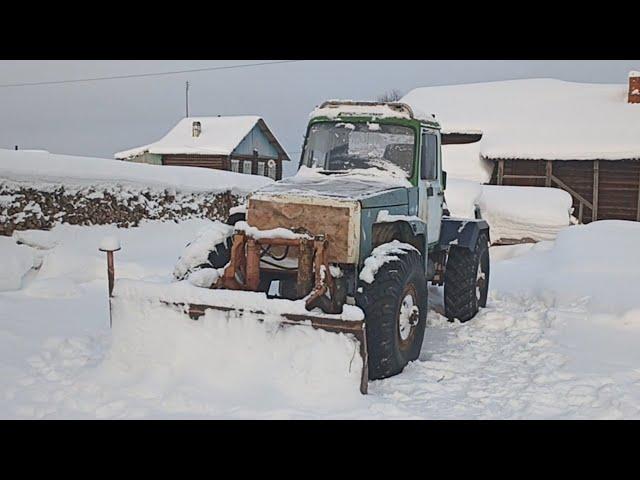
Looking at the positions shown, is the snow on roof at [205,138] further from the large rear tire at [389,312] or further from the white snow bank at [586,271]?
the large rear tire at [389,312]

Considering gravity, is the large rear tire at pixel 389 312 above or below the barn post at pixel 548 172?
below

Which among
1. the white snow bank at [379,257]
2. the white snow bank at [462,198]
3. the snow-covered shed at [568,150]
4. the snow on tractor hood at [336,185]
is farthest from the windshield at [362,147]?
the snow-covered shed at [568,150]

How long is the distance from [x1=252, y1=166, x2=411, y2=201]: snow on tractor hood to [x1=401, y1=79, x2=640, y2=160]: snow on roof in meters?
14.5

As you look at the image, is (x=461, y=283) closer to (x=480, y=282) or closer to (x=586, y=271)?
(x=480, y=282)

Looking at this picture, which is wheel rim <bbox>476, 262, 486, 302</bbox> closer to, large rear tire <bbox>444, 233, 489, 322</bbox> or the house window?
large rear tire <bbox>444, 233, 489, 322</bbox>

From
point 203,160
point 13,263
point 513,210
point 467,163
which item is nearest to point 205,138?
point 203,160

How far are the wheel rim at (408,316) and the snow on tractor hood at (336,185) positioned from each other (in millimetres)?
943

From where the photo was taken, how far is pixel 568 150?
19.3 meters

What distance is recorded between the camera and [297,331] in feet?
15.4

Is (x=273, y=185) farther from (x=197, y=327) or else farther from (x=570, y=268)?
(x=570, y=268)

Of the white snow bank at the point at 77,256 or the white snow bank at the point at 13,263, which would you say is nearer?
the white snow bank at the point at 13,263

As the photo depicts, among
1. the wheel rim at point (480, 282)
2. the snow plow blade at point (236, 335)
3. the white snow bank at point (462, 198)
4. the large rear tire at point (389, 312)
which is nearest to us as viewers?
the snow plow blade at point (236, 335)

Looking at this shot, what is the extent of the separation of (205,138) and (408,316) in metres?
27.8

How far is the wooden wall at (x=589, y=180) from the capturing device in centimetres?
1964
